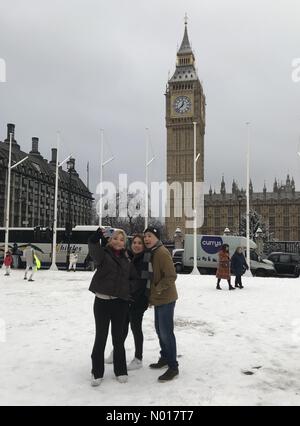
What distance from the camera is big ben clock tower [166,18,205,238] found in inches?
3698

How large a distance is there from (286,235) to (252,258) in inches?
3706

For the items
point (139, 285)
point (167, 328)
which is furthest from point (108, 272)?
point (167, 328)

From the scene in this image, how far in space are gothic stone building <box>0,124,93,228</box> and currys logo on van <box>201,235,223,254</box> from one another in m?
40.7

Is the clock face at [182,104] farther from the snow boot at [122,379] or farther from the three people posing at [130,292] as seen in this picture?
the snow boot at [122,379]

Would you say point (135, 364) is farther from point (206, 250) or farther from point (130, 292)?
point (206, 250)

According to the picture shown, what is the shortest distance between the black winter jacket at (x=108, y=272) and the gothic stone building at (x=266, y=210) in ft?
358

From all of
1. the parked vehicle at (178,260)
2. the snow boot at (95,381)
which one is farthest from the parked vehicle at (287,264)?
the snow boot at (95,381)

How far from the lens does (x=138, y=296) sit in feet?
17.5

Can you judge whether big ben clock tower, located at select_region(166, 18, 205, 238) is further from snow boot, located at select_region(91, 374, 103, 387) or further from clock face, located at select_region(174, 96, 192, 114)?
snow boot, located at select_region(91, 374, 103, 387)

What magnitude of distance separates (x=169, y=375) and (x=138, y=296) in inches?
42.6

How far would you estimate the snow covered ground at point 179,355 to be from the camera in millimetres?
4332

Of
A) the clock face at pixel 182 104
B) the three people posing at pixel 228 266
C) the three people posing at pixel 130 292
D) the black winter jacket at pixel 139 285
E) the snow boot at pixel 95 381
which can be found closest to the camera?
the snow boot at pixel 95 381
